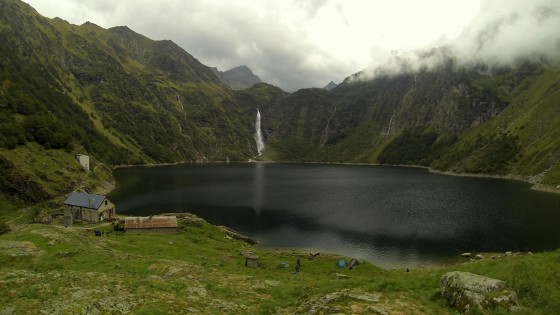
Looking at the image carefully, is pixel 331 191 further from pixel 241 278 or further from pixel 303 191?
pixel 241 278

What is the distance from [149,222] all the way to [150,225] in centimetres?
74

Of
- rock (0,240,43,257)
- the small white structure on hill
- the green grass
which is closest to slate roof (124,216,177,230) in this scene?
the green grass

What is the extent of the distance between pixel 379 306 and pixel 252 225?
3402 inches

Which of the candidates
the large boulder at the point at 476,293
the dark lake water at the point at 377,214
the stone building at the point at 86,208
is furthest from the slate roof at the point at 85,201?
the large boulder at the point at 476,293

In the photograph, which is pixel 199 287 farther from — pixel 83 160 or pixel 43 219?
pixel 83 160

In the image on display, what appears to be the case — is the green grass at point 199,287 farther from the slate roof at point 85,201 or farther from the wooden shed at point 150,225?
the slate roof at point 85,201

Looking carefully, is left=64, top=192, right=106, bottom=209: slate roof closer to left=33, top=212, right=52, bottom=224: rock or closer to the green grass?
left=33, top=212, right=52, bottom=224: rock

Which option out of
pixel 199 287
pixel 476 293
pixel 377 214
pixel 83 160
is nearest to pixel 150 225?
pixel 199 287

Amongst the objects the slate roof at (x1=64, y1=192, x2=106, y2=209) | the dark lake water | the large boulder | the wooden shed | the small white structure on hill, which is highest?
the small white structure on hill

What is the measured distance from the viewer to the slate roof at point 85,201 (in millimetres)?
86000

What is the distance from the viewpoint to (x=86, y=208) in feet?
283

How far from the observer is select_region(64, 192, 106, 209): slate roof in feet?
282

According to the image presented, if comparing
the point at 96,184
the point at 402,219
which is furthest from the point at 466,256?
the point at 96,184

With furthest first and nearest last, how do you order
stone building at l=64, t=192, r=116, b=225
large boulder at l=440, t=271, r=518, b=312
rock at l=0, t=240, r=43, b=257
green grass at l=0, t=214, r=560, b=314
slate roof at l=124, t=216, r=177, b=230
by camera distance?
stone building at l=64, t=192, r=116, b=225 < slate roof at l=124, t=216, r=177, b=230 < rock at l=0, t=240, r=43, b=257 < green grass at l=0, t=214, r=560, b=314 < large boulder at l=440, t=271, r=518, b=312
